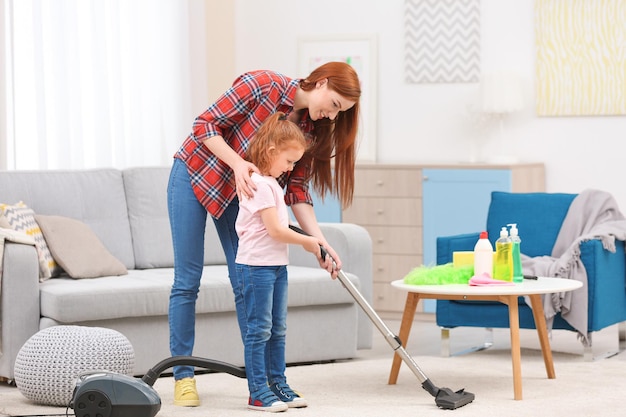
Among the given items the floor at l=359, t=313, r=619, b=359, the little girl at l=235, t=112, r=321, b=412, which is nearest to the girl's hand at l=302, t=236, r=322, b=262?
the little girl at l=235, t=112, r=321, b=412

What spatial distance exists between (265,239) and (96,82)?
3.04 meters

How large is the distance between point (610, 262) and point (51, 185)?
7.87 feet

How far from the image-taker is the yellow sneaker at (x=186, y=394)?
12.1 ft

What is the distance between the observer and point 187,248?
11.7 feet

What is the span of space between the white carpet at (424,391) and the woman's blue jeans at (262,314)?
0.17 meters

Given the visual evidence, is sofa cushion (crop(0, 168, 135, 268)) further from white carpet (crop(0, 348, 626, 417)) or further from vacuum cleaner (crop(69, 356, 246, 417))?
vacuum cleaner (crop(69, 356, 246, 417))

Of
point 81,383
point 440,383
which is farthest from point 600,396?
point 81,383

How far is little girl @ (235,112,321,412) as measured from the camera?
11.1 feet

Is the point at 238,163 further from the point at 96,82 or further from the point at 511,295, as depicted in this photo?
the point at 96,82

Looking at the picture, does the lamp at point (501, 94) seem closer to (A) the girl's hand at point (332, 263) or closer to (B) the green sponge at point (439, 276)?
(B) the green sponge at point (439, 276)

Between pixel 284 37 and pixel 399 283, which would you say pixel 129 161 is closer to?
pixel 284 37

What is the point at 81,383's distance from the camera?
3.19m

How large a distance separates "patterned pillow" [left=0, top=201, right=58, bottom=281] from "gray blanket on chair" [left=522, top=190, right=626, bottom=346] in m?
1.95

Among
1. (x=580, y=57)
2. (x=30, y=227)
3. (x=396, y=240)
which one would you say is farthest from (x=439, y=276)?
(x=580, y=57)
